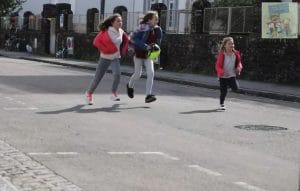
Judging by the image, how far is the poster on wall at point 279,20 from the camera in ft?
70.4

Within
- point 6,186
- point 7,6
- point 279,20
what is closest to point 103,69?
point 6,186

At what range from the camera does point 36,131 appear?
959 cm

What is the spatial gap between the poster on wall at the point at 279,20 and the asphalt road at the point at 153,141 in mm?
6936

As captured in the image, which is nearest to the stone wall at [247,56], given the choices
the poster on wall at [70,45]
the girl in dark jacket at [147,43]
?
the girl in dark jacket at [147,43]

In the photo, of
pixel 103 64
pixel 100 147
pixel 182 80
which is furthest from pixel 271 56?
pixel 100 147

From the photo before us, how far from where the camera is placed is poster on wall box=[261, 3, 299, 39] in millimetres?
21453

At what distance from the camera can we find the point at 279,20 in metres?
22.0

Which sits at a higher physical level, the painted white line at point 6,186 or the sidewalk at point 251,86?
the painted white line at point 6,186

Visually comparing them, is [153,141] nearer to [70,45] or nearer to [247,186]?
[247,186]

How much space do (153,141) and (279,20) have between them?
Result: 45.5 ft

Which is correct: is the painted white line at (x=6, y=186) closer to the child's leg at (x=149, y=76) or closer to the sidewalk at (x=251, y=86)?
the child's leg at (x=149, y=76)

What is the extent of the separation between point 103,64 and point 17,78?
6431mm

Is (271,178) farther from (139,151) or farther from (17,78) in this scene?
(17,78)

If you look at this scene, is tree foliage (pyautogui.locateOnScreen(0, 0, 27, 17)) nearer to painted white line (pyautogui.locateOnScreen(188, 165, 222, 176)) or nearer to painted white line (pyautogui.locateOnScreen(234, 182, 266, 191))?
painted white line (pyautogui.locateOnScreen(188, 165, 222, 176))
